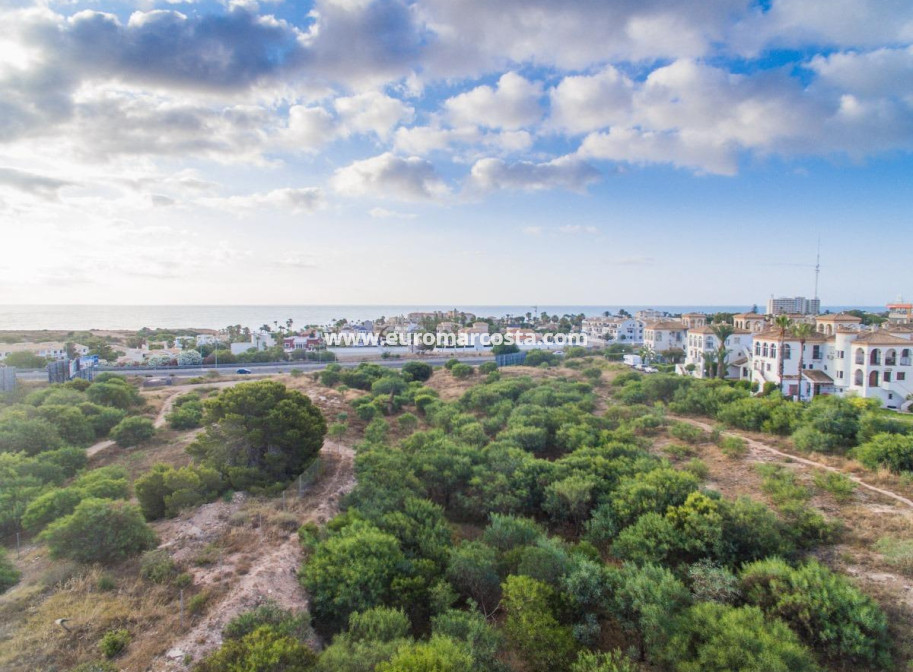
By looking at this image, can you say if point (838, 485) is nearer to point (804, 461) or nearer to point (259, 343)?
point (804, 461)

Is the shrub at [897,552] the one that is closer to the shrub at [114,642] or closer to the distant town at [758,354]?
the shrub at [114,642]

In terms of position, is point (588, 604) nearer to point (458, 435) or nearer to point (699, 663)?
point (699, 663)

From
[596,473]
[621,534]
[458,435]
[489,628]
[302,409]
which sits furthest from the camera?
[458,435]

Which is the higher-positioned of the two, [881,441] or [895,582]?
[881,441]

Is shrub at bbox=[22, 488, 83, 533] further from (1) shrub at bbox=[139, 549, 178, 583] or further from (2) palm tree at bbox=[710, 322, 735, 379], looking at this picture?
(2) palm tree at bbox=[710, 322, 735, 379]

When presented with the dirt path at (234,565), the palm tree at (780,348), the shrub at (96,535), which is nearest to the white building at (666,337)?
the palm tree at (780,348)

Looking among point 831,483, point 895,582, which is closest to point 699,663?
point 895,582

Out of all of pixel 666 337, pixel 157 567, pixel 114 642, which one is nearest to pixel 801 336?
pixel 666 337
